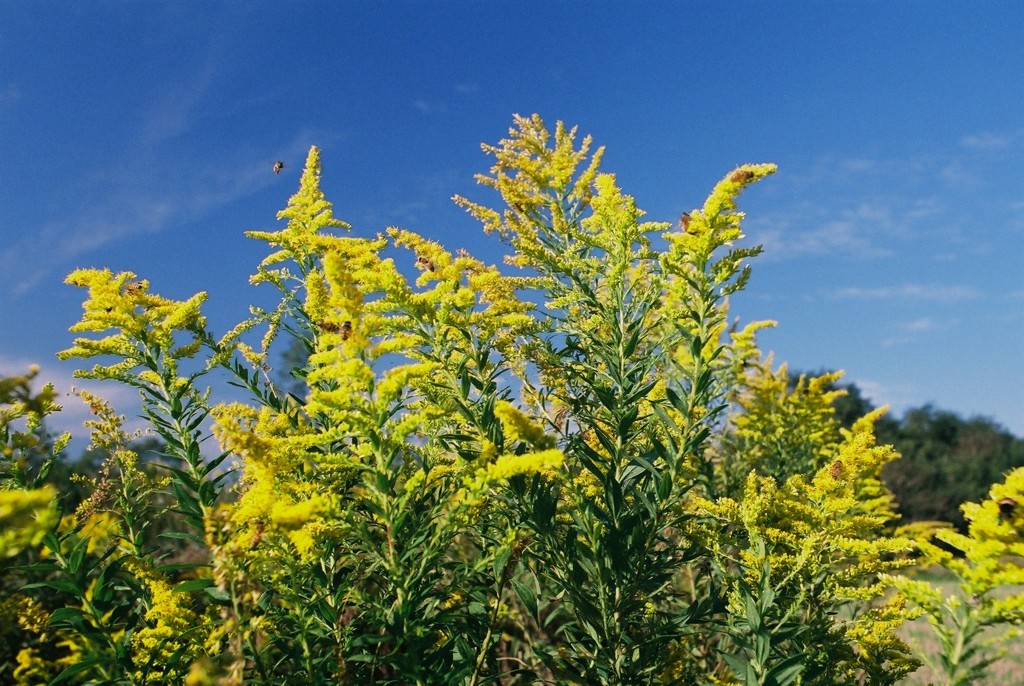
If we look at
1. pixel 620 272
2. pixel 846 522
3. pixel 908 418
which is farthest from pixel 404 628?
pixel 908 418

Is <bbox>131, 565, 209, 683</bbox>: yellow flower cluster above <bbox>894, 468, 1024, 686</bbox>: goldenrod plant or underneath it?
above

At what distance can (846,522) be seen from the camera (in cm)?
360

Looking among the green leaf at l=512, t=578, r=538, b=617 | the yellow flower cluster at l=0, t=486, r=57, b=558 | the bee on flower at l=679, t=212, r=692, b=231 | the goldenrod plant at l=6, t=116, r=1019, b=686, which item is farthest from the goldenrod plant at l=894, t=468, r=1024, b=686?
the yellow flower cluster at l=0, t=486, r=57, b=558

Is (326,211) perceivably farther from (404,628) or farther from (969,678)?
(969,678)

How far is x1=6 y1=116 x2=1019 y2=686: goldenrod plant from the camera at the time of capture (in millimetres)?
2637

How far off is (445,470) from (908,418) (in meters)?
56.4

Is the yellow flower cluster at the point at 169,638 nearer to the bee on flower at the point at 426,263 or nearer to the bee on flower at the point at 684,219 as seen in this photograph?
the bee on flower at the point at 426,263

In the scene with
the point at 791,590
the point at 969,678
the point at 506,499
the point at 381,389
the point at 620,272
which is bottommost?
the point at 969,678

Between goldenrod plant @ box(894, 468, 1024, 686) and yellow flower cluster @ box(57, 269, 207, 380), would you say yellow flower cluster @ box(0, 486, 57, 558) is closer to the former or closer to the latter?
yellow flower cluster @ box(57, 269, 207, 380)

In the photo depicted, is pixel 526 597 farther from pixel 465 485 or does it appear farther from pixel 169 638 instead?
pixel 169 638

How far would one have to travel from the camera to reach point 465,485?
8.79 feet

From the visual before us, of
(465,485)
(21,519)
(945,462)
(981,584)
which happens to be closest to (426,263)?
(465,485)

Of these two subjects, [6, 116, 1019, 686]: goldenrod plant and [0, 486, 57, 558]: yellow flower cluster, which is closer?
[0, 486, 57, 558]: yellow flower cluster

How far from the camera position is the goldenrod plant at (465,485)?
264 centimetres
